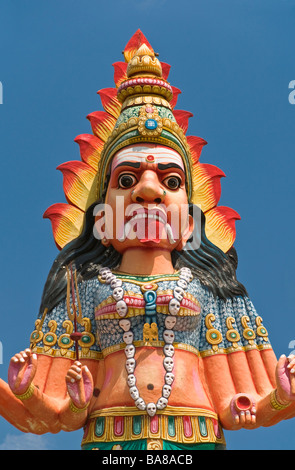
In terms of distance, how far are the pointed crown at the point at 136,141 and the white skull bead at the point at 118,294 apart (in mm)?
1276

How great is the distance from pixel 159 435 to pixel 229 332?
4.67 ft

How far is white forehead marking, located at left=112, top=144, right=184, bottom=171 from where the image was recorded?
299 inches

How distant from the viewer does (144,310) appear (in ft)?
23.0

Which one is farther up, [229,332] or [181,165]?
[181,165]

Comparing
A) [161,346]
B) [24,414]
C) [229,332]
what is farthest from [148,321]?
[24,414]

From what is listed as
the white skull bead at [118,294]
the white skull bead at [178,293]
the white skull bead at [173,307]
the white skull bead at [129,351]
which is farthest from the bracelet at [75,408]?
the white skull bead at [178,293]

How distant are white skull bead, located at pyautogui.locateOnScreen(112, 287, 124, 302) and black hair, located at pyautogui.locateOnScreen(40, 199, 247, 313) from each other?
56 cm

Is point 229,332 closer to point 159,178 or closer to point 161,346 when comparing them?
point 161,346

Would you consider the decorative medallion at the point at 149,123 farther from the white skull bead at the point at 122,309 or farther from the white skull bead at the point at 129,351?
the white skull bead at the point at 129,351

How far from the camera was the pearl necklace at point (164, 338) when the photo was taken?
21.9ft

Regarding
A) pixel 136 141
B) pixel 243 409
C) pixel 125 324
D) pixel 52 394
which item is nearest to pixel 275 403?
pixel 243 409

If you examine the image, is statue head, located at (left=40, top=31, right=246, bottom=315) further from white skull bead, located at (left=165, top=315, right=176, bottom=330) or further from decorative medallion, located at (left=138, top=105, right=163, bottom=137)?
white skull bead, located at (left=165, top=315, right=176, bottom=330)

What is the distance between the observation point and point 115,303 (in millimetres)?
7059

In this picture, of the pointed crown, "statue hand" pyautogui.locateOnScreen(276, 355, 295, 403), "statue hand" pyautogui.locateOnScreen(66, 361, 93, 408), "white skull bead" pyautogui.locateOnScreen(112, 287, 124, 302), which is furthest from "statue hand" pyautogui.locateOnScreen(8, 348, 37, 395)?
"statue hand" pyautogui.locateOnScreen(276, 355, 295, 403)
